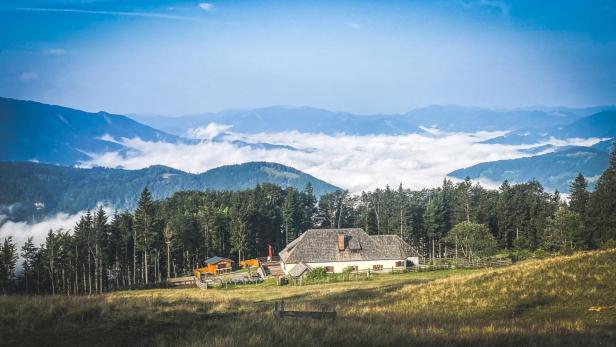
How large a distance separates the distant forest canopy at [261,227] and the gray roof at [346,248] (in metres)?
10.7

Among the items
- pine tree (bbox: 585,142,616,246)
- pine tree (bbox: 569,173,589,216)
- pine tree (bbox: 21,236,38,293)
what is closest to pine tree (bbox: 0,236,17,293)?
pine tree (bbox: 21,236,38,293)

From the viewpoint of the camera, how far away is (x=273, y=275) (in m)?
68.6

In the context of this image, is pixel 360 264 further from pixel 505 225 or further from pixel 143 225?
pixel 505 225

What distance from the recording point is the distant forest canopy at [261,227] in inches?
2972

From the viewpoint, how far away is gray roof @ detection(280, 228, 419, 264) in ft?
226

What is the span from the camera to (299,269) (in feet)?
204

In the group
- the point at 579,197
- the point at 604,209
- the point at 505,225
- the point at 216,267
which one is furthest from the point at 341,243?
the point at 579,197

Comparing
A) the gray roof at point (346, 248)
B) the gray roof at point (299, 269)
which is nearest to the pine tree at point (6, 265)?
the gray roof at point (346, 248)

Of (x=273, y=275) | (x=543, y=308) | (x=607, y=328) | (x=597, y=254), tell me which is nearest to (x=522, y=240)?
(x=273, y=275)

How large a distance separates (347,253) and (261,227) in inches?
1253

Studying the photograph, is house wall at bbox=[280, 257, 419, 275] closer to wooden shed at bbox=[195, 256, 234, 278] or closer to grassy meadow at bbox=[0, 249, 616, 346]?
wooden shed at bbox=[195, 256, 234, 278]

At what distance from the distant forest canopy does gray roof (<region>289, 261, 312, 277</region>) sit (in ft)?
66.1

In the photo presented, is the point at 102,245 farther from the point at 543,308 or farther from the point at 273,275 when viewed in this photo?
the point at 543,308

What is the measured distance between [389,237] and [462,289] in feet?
142
